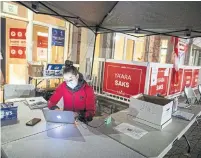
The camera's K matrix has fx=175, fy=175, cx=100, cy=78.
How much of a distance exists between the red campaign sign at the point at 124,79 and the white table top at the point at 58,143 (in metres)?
1.43

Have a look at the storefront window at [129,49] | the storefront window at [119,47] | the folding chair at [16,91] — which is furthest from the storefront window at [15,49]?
the storefront window at [129,49]

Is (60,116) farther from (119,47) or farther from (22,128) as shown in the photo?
(119,47)

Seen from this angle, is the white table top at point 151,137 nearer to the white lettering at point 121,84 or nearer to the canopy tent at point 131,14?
the white lettering at point 121,84

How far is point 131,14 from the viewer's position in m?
2.33

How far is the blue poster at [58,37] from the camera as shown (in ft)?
17.3

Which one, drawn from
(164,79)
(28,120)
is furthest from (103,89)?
(28,120)

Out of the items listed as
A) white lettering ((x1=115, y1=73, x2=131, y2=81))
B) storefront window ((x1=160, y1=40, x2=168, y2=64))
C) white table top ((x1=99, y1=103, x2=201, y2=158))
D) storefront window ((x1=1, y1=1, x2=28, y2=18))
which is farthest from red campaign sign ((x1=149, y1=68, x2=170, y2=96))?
storefront window ((x1=160, y1=40, x2=168, y2=64))

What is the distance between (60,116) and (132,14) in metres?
1.60

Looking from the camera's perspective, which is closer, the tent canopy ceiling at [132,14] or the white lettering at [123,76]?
the tent canopy ceiling at [132,14]

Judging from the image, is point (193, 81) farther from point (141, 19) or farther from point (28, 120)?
point (28, 120)

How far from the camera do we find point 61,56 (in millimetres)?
5695

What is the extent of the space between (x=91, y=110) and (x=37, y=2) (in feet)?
4.44

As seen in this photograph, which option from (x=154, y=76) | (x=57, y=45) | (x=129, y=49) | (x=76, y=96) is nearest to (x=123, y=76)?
(x=154, y=76)

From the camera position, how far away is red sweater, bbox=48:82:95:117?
227 cm
